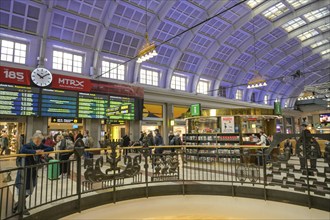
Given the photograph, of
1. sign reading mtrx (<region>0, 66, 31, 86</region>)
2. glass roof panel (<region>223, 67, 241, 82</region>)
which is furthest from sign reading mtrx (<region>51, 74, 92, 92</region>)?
glass roof panel (<region>223, 67, 241, 82</region>)

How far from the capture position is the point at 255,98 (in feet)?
88.2

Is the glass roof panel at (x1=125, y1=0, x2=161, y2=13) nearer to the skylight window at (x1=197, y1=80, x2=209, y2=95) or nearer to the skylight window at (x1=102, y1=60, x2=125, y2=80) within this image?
the skylight window at (x1=102, y1=60, x2=125, y2=80)

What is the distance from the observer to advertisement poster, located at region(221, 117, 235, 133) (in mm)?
10727

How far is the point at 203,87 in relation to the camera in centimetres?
2100

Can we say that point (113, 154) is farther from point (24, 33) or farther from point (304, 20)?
point (304, 20)

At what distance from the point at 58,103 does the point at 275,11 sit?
675 inches

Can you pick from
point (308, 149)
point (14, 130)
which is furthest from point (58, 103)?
point (308, 149)

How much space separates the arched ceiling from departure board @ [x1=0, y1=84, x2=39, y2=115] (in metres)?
2.71

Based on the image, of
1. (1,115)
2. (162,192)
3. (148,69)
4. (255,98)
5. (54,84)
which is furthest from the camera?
(255,98)

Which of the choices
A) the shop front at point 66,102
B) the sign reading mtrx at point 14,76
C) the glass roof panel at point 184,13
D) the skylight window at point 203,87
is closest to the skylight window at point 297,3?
the glass roof panel at point 184,13

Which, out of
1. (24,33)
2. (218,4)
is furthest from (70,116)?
(218,4)

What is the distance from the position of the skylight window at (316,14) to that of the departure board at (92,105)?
17706 mm

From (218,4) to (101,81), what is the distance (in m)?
9.55

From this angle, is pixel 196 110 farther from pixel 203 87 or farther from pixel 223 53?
pixel 223 53
